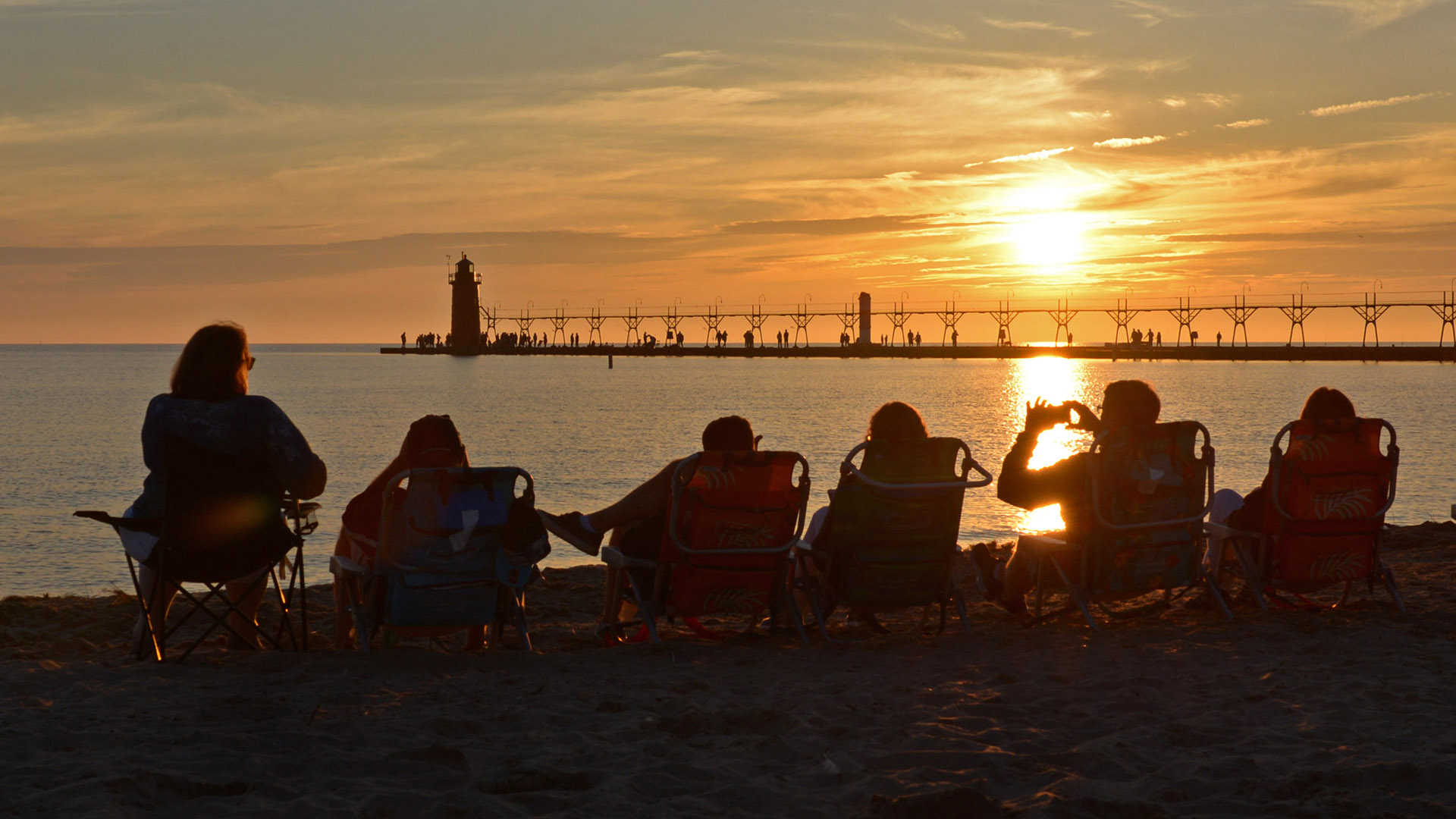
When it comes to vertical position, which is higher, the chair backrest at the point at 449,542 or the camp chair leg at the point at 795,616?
the chair backrest at the point at 449,542

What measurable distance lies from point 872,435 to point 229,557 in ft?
8.85

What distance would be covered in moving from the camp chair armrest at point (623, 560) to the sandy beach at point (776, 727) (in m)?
0.36

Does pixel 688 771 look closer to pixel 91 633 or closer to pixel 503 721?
pixel 503 721

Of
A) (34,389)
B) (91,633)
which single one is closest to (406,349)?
(34,389)

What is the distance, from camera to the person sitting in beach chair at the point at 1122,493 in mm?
5293

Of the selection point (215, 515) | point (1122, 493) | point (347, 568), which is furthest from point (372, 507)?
point (1122, 493)

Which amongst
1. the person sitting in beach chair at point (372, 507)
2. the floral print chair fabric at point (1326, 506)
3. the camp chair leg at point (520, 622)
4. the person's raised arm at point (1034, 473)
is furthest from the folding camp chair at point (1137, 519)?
the person sitting in beach chair at point (372, 507)

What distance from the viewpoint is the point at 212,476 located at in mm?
4707

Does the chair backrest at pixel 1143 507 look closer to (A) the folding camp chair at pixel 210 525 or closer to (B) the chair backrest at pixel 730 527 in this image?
(B) the chair backrest at pixel 730 527

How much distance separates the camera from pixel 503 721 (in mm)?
3949

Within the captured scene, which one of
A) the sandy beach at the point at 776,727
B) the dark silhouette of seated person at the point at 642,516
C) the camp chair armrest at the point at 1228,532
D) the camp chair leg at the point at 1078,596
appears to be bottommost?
the sandy beach at the point at 776,727

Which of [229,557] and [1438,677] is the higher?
[229,557]

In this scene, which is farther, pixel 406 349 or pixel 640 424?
pixel 406 349

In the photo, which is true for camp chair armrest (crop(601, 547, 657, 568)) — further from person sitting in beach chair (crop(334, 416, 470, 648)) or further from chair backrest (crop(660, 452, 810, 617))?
person sitting in beach chair (crop(334, 416, 470, 648))
